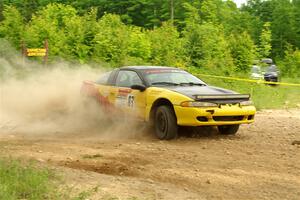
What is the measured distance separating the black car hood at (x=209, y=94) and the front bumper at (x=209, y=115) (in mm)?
149

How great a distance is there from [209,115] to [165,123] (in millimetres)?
832

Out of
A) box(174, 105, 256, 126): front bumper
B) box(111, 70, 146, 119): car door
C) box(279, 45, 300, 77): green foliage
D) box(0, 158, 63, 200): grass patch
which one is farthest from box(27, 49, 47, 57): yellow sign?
box(279, 45, 300, 77): green foliage

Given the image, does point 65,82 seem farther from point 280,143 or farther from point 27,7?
point 27,7

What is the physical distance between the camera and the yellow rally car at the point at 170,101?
31.7 feet

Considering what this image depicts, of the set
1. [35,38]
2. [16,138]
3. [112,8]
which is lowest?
[16,138]

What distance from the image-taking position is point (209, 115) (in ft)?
31.6

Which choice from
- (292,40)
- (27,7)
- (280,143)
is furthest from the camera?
(27,7)

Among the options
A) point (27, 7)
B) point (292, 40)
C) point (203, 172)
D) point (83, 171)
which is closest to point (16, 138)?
point (83, 171)

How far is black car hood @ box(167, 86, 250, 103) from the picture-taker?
970 cm

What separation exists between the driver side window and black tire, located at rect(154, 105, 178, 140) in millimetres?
988

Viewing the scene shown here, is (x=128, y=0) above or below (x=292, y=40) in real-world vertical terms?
above

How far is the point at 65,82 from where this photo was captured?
48.3 feet

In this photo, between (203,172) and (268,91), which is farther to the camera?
(268,91)

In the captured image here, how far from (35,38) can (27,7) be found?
46.4 metres
